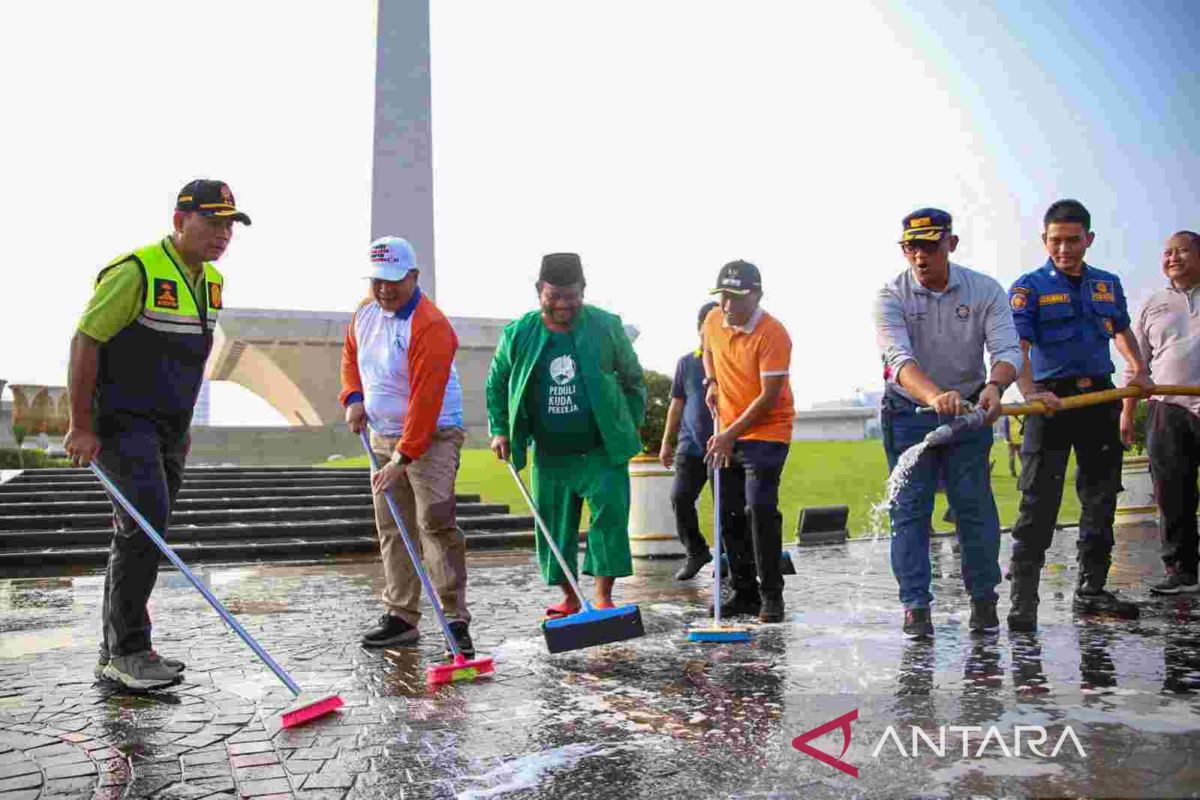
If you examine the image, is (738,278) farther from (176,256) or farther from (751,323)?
(176,256)

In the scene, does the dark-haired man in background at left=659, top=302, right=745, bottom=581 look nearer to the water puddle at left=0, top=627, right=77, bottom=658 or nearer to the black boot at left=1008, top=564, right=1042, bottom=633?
the black boot at left=1008, top=564, right=1042, bottom=633

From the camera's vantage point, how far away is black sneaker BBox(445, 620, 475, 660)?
5257 millimetres

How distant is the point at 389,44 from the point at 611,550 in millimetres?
22865

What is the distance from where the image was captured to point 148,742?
151 inches

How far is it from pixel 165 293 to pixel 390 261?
1.05 metres

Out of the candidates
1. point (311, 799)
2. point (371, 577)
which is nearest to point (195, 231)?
point (311, 799)

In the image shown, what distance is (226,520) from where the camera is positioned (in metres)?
12.4

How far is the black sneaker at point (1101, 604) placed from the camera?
5.92 metres

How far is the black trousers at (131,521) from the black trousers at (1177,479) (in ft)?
18.4

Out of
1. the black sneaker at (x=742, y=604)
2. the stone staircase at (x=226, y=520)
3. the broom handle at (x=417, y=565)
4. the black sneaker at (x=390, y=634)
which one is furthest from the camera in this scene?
the stone staircase at (x=226, y=520)

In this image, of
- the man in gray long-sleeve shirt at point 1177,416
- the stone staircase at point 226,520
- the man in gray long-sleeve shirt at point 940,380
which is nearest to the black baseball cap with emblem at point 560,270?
the man in gray long-sleeve shirt at point 940,380

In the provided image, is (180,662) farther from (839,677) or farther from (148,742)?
(839,677)

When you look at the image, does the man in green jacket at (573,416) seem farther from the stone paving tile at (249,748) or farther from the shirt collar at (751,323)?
the stone paving tile at (249,748)

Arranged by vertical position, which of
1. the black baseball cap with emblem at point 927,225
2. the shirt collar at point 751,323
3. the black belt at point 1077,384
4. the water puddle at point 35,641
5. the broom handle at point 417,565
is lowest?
the water puddle at point 35,641
